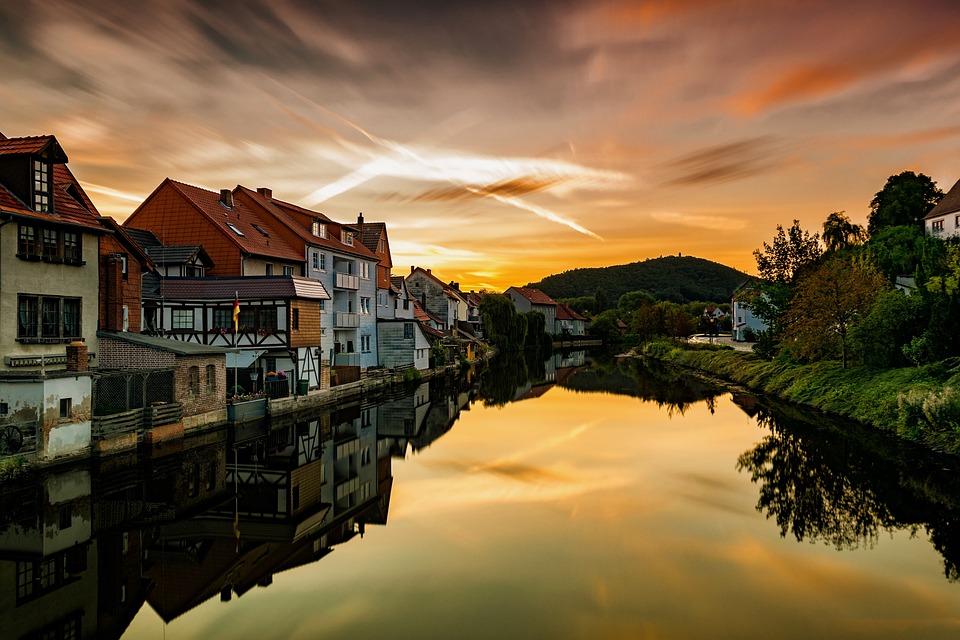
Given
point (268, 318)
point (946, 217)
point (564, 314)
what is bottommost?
point (268, 318)

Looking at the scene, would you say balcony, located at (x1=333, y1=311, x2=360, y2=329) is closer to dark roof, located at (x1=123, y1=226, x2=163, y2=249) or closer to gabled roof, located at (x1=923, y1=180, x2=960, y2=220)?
dark roof, located at (x1=123, y1=226, x2=163, y2=249)

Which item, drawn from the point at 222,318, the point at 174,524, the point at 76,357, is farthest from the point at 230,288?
the point at 174,524

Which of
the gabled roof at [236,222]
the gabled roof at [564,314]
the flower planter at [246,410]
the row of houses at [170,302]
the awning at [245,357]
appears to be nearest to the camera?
the row of houses at [170,302]

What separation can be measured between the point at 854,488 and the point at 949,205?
55.1m

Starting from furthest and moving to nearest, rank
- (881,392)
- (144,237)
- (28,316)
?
(144,237) → (881,392) → (28,316)

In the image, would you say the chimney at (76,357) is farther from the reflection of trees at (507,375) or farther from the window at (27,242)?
the reflection of trees at (507,375)

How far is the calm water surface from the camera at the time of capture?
9.07 metres

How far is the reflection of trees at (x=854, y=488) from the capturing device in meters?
12.8

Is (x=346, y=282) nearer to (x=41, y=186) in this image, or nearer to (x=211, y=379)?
(x=211, y=379)

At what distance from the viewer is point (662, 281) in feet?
590

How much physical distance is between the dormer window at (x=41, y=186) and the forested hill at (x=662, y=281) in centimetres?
15838

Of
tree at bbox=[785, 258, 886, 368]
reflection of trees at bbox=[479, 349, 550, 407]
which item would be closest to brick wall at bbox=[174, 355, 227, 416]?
reflection of trees at bbox=[479, 349, 550, 407]

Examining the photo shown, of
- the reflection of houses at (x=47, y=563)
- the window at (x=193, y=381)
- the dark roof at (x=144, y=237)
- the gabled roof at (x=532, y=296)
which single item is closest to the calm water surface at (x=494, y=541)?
the reflection of houses at (x=47, y=563)

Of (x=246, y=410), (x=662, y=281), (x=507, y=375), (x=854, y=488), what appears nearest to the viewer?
(x=854, y=488)
